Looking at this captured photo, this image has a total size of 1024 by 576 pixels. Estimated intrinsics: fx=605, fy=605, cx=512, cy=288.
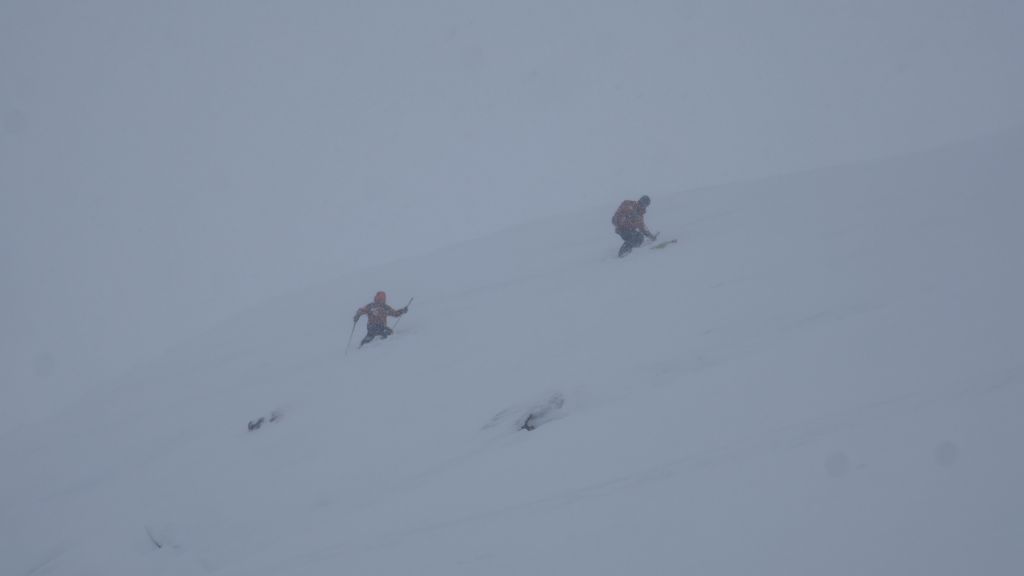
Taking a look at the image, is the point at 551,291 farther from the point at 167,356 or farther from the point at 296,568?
the point at 167,356

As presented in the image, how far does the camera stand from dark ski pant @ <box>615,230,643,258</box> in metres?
11.1

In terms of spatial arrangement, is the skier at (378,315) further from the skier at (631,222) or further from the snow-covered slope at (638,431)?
the skier at (631,222)

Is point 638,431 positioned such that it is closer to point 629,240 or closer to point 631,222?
point 631,222

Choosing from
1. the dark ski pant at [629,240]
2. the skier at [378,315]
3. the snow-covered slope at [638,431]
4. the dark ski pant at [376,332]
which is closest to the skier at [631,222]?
the dark ski pant at [629,240]

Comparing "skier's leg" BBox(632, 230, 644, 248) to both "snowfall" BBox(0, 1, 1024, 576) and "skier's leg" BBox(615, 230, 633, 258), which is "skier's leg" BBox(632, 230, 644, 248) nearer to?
"skier's leg" BBox(615, 230, 633, 258)

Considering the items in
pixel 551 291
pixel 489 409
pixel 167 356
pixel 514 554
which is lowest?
pixel 514 554

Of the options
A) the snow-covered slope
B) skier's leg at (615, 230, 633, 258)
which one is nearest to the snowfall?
the snow-covered slope

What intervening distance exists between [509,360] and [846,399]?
13.8 feet

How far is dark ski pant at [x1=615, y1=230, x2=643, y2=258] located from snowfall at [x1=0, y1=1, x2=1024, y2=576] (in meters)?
0.45

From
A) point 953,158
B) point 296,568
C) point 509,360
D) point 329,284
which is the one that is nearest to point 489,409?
point 509,360

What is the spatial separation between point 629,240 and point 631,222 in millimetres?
414

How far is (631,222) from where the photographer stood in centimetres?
1092

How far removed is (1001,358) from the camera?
174 inches

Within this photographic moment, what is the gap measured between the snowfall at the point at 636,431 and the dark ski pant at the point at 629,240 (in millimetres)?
445
